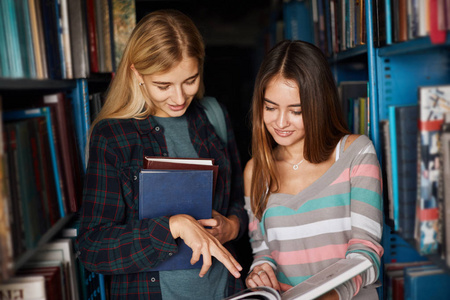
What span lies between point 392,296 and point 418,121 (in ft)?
2.13

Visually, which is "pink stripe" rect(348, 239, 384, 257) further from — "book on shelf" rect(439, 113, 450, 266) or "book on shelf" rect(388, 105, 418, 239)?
"book on shelf" rect(439, 113, 450, 266)

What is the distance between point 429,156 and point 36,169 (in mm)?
993

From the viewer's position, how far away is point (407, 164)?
122 cm

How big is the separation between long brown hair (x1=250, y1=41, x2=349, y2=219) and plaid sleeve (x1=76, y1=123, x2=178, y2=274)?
1.33 feet

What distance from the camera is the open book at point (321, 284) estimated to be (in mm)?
1087

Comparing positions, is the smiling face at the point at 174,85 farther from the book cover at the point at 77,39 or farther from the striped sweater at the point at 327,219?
the striped sweater at the point at 327,219

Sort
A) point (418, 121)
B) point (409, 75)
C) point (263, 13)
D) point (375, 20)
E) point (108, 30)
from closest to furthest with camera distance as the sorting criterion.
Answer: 1. point (418, 121)
2. point (409, 75)
3. point (375, 20)
4. point (108, 30)
5. point (263, 13)

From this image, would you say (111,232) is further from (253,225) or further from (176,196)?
(253,225)

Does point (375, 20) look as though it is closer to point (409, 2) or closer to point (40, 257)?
point (409, 2)

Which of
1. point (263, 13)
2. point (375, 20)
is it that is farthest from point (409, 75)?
point (263, 13)

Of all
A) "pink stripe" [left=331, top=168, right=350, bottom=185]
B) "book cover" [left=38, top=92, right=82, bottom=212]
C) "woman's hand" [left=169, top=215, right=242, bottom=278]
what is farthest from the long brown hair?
"book cover" [left=38, top=92, right=82, bottom=212]

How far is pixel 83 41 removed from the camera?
1604 mm

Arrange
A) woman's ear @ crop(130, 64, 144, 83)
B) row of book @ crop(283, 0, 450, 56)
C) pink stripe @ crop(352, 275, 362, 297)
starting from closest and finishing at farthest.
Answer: row of book @ crop(283, 0, 450, 56), pink stripe @ crop(352, 275, 362, 297), woman's ear @ crop(130, 64, 144, 83)

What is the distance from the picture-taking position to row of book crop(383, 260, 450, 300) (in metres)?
1.13
